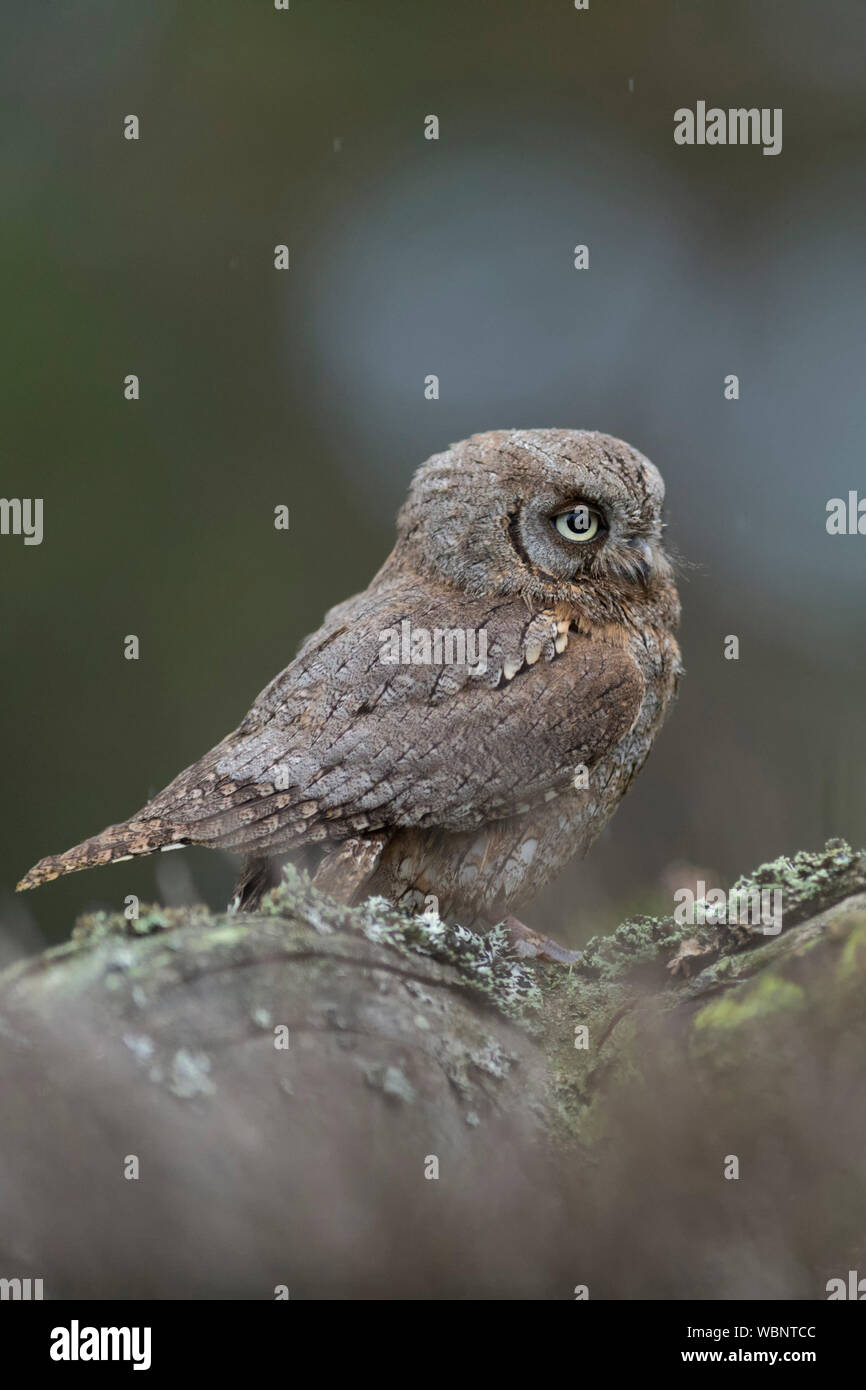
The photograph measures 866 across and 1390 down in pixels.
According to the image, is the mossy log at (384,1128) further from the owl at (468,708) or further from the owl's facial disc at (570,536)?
the owl's facial disc at (570,536)

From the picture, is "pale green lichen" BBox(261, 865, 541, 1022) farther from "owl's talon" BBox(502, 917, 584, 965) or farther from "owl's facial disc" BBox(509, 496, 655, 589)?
"owl's facial disc" BBox(509, 496, 655, 589)

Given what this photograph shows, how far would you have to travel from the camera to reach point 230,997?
1604 millimetres

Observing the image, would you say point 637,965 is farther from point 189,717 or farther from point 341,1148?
point 189,717

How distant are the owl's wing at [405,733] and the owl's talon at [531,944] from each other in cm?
34

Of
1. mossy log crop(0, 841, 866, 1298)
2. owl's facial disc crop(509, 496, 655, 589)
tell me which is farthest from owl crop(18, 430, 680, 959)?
mossy log crop(0, 841, 866, 1298)

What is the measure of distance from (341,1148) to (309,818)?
2.64 ft

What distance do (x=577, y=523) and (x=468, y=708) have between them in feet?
1.99

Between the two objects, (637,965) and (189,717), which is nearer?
(637,965)

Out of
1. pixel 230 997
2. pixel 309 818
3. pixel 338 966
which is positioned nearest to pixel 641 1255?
pixel 338 966

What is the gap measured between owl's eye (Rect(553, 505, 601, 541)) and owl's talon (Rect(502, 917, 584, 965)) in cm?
101

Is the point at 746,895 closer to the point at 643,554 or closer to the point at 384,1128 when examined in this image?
the point at 384,1128

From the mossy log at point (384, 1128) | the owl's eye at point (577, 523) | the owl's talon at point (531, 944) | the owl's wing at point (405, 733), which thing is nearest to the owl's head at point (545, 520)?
the owl's eye at point (577, 523)

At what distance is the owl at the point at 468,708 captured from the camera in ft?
7.45

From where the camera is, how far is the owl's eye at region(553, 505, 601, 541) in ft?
8.73
